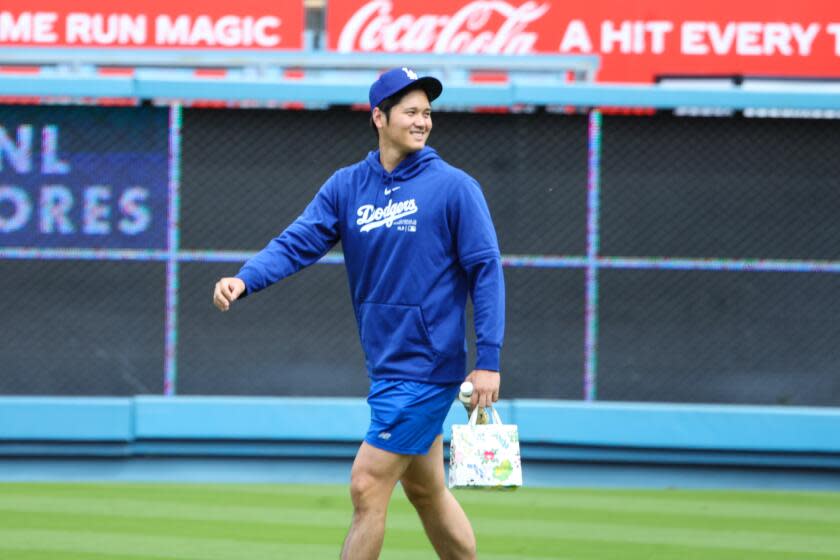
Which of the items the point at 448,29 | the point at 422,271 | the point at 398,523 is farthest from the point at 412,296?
the point at 448,29

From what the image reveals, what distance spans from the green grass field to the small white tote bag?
1788 millimetres

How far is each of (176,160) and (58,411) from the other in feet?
6.27

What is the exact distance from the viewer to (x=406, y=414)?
4.77 metres

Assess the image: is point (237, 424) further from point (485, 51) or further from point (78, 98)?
point (485, 51)

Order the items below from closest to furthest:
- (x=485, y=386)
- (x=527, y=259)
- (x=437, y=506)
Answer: (x=485, y=386) < (x=437, y=506) < (x=527, y=259)

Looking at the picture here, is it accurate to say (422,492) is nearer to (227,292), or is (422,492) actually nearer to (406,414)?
(406,414)

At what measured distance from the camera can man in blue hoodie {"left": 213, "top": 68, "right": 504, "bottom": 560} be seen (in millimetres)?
4758

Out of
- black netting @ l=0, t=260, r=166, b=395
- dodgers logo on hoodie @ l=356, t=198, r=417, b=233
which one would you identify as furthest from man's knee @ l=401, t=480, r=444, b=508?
black netting @ l=0, t=260, r=166, b=395

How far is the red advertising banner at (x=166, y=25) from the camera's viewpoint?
15.9m

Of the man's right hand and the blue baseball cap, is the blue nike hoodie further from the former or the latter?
the blue baseball cap

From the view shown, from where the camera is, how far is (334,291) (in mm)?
9750

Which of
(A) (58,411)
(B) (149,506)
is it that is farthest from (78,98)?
(B) (149,506)

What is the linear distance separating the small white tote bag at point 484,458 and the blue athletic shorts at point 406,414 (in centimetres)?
10

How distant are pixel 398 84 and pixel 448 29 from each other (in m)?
11.3
